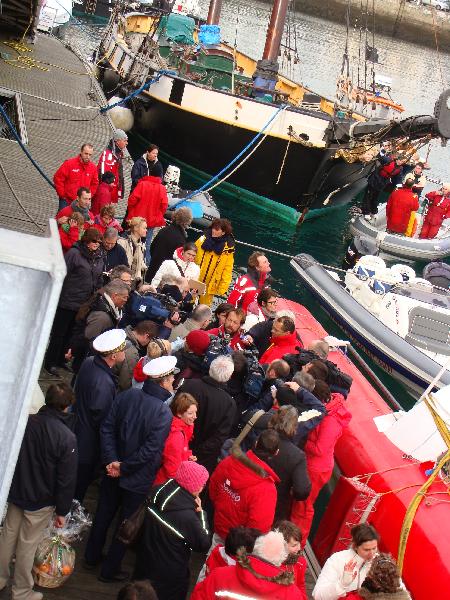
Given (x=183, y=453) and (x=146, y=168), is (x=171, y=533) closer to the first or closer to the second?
(x=183, y=453)

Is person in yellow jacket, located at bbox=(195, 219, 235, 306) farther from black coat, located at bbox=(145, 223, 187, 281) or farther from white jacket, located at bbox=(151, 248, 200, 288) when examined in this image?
white jacket, located at bbox=(151, 248, 200, 288)

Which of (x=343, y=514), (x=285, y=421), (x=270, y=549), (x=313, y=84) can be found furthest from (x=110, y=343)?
(x=313, y=84)

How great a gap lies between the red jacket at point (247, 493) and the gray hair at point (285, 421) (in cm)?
34

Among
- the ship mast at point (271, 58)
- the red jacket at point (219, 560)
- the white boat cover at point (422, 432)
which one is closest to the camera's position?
the red jacket at point (219, 560)

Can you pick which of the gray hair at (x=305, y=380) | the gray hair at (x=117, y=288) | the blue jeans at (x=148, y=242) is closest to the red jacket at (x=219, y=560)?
the gray hair at (x=305, y=380)

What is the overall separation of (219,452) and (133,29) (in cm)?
2429

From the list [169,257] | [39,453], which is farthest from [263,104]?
[39,453]

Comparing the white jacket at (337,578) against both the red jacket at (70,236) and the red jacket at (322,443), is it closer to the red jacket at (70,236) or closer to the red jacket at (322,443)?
the red jacket at (322,443)

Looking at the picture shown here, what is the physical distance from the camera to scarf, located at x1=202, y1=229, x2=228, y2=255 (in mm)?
8969

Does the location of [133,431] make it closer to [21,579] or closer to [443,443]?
[21,579]

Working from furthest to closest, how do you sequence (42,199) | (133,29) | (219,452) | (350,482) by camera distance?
(133,29)
(42,199)
(350,482)
(219,452)

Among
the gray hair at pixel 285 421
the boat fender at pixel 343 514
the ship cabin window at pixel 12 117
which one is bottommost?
the ship cabin window at pixel 12 117

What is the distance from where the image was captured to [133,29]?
90.3 ft

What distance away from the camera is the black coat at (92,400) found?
514 centimetres
